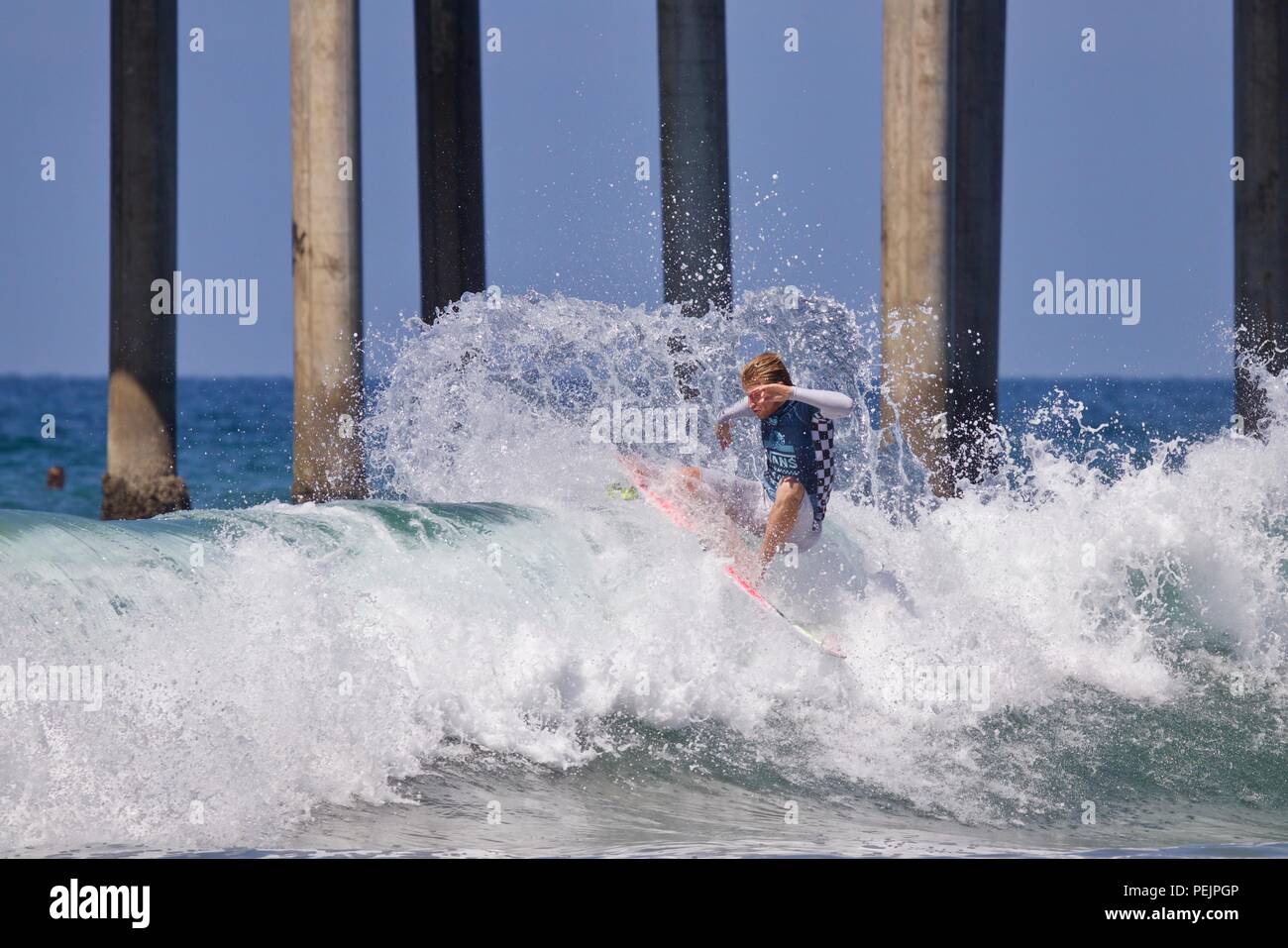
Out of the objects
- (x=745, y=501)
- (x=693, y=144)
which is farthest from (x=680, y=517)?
(x=693, y=144)

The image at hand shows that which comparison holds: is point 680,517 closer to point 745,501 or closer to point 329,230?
point 745,501

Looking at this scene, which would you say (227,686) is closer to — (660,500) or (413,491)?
(660,500)

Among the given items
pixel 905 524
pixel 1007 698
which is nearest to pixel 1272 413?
pixel 905 524

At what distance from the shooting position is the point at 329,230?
13.9 meters

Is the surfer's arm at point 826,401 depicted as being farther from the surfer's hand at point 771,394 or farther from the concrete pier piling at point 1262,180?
the concrete pier piling at point 1262,180

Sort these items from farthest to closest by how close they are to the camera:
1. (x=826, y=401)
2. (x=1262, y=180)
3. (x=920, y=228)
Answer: (x=1262, y=180) < (x=920, y=228) < (x=826, y=401)

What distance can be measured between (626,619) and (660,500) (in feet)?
3.13

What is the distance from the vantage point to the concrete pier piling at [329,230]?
13859 mm

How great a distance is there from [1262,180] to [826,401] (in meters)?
10.3

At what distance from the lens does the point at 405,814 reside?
6.83m

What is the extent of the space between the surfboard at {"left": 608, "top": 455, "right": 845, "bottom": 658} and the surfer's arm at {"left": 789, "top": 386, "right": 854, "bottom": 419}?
3.40ft

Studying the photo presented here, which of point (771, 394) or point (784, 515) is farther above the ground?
point (771, 394)

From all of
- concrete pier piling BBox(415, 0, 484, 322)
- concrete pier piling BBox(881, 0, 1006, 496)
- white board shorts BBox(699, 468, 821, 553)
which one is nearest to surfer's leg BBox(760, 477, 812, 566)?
white board shorts BBox(699, 468, 821, 553)

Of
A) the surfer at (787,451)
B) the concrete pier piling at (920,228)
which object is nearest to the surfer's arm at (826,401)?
the surfer at (787,451)
